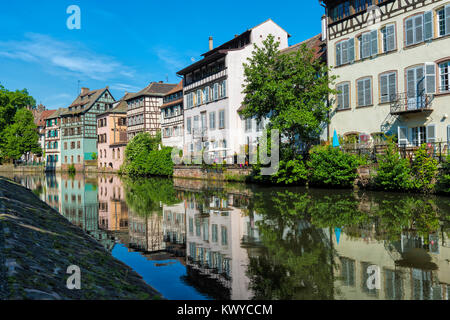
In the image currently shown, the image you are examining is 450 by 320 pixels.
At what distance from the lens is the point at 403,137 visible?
2220 centimetres

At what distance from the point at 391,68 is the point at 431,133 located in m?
4.67

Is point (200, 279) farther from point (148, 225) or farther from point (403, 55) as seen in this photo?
point (403, 55)

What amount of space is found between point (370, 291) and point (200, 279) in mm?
2728

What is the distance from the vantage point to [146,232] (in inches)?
451

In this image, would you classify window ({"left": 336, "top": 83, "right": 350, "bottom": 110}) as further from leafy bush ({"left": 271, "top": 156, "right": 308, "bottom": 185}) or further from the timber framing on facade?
leafy bush ({"left": 271, "top": 156, "right": 308, "bottom": 185})

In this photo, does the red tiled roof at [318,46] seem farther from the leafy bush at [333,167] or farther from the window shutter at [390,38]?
the leafy bush at [333,167]

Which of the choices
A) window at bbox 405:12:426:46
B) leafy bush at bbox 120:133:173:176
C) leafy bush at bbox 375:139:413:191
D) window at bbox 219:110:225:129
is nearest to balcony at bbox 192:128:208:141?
window at bbox 219:110:225:129

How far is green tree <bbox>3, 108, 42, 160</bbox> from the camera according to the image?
65.6 metres

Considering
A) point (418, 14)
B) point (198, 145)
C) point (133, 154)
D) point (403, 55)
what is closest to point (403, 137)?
point (403, 55)

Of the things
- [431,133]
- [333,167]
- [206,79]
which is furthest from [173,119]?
[431,133]

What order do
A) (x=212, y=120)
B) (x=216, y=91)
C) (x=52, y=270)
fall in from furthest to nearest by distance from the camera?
(x=212, y=120)
(x=216, y=91)
(x=52, y=270)

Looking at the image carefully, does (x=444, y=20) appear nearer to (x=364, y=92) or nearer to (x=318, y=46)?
(x=364, y=92)

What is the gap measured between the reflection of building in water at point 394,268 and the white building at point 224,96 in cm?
2669

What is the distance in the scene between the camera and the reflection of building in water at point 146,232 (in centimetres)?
966
